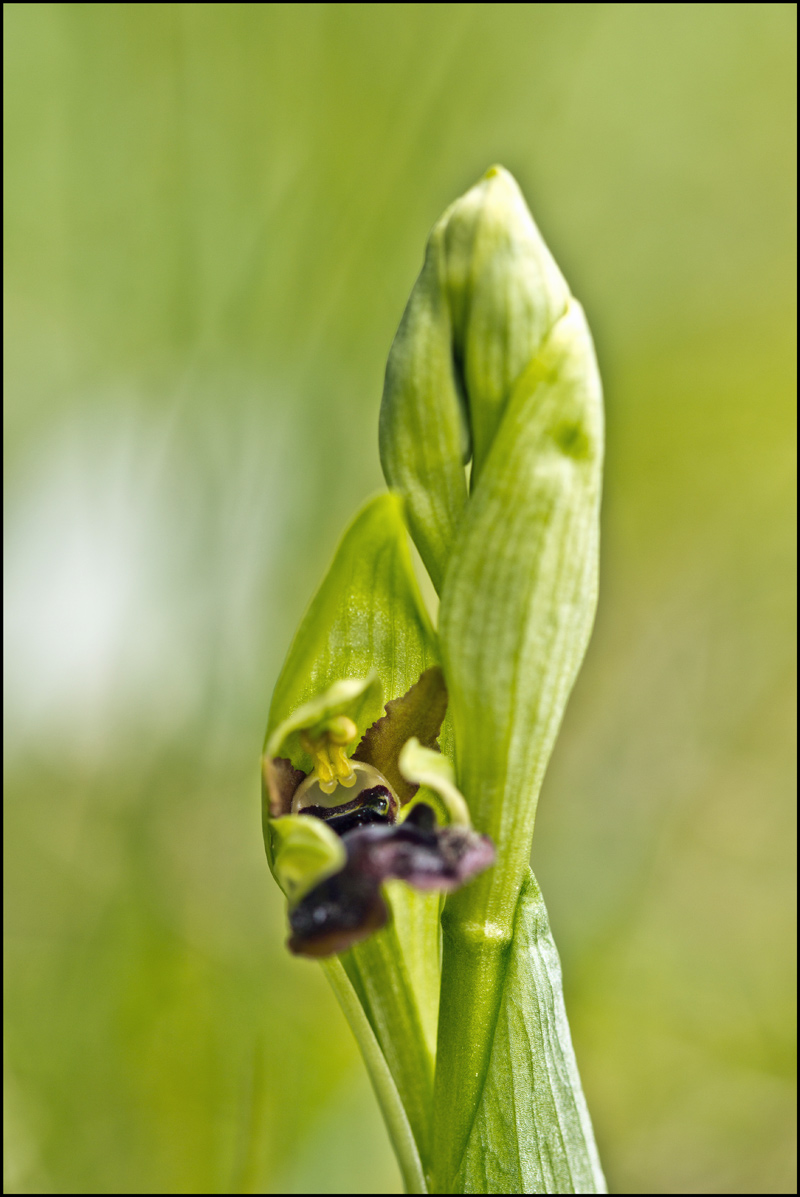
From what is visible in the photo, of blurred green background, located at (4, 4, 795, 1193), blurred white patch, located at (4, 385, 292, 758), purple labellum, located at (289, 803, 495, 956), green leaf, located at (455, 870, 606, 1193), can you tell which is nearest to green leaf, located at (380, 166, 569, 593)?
purple labellum, located at (289, 803, 495, 956)

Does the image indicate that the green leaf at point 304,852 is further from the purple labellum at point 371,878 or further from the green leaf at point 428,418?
the green leaf at point 428,418

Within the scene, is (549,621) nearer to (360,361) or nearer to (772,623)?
(360,361)

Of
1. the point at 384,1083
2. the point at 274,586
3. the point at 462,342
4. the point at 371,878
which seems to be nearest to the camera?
the point at 371,878

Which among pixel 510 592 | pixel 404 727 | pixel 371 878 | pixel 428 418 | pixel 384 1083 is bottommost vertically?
pixel 384 1083

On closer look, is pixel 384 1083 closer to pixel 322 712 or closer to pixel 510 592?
pixel 322 712

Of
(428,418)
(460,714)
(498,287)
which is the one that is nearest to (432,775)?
(460,714)

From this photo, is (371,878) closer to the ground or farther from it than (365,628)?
closer to the ground

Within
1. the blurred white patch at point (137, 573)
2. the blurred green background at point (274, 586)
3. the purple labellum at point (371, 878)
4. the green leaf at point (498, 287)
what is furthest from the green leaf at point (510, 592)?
the blurred white patch at point (137, 573)

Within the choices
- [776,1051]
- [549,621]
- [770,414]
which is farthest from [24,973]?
[770,414]
